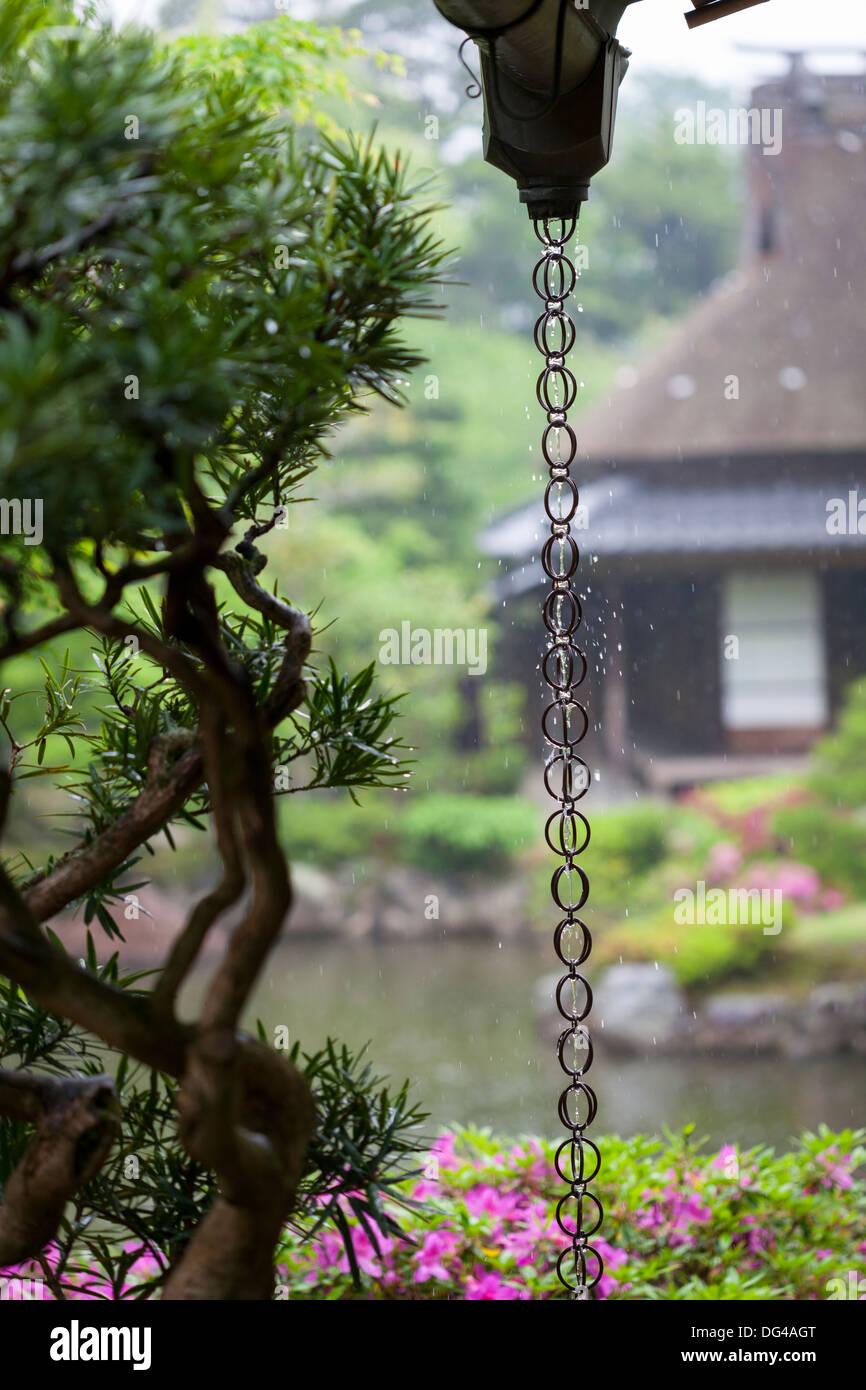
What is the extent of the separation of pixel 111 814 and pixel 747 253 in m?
8.82

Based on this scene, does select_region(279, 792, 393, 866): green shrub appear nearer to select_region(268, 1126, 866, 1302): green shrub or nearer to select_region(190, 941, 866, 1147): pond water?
select_region(190, 941, 866, 1147): pond water

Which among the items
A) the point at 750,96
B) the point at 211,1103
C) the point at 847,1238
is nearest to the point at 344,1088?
the point at 211,1103

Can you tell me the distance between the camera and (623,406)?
851 cm

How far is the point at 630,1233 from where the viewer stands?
2148 mm

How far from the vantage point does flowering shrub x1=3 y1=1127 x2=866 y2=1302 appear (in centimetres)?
198

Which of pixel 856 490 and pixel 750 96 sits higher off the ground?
pixel 750 96

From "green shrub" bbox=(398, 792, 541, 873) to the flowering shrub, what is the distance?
18.3ft

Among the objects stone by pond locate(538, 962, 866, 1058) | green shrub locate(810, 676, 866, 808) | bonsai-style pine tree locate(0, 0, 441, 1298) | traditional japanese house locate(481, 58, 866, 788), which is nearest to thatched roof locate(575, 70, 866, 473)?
traditional japanese house locate(481, 58, 866, 788)

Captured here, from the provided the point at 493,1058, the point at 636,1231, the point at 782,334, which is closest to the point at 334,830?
the point at 493,1058

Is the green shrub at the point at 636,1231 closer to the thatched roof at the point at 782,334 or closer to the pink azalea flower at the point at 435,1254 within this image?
the pink azalea flower at the point at 435,1254

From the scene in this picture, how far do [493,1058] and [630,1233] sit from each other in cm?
460

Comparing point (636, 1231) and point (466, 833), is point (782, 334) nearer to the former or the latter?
point (466, 833)
